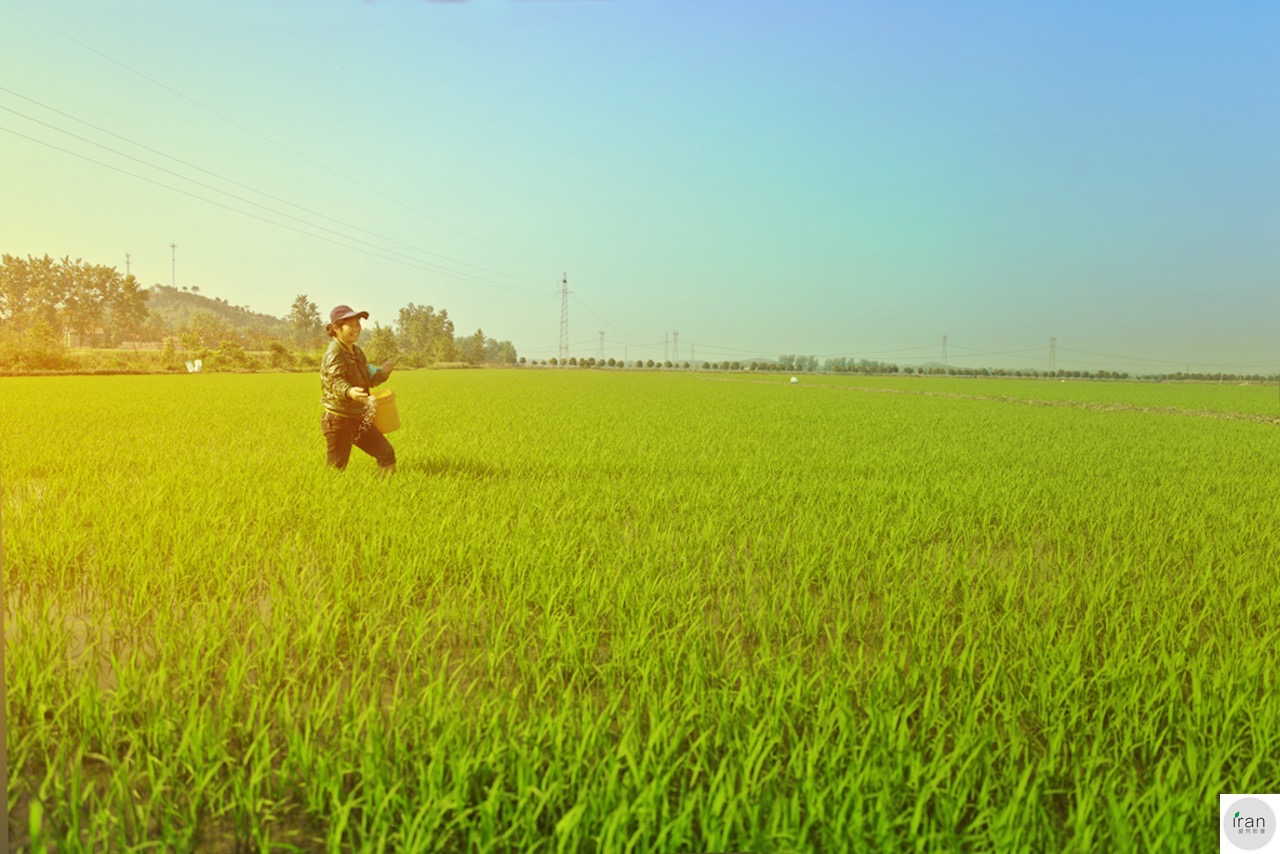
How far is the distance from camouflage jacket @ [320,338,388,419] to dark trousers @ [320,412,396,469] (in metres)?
0.08

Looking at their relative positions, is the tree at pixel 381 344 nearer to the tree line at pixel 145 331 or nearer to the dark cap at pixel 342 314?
the tree line at pixel 145 331

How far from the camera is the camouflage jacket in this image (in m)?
4.98

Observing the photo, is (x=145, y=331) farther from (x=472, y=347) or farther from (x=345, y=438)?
(x=345, y=438)

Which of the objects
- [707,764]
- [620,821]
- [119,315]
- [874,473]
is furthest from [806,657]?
[119,315]

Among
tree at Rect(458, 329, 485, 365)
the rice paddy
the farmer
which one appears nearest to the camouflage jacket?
the farmer

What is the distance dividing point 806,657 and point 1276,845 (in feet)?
4.08

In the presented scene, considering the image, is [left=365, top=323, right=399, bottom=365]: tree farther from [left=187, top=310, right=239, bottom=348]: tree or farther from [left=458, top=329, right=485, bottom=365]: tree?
[left=458, top=329, right=485, bottom=365]: tree

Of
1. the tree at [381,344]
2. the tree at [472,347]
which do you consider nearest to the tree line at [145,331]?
the tree at [381,344]

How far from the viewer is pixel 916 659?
7.93 feet

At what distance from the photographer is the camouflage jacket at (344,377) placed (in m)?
4.98

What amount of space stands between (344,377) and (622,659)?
3.63 meters

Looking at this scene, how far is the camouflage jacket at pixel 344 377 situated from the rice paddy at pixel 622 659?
21.7 inches

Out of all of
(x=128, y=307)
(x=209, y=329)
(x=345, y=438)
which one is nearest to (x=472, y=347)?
(x=209, y=329)

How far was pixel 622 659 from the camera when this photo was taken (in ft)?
7.42
